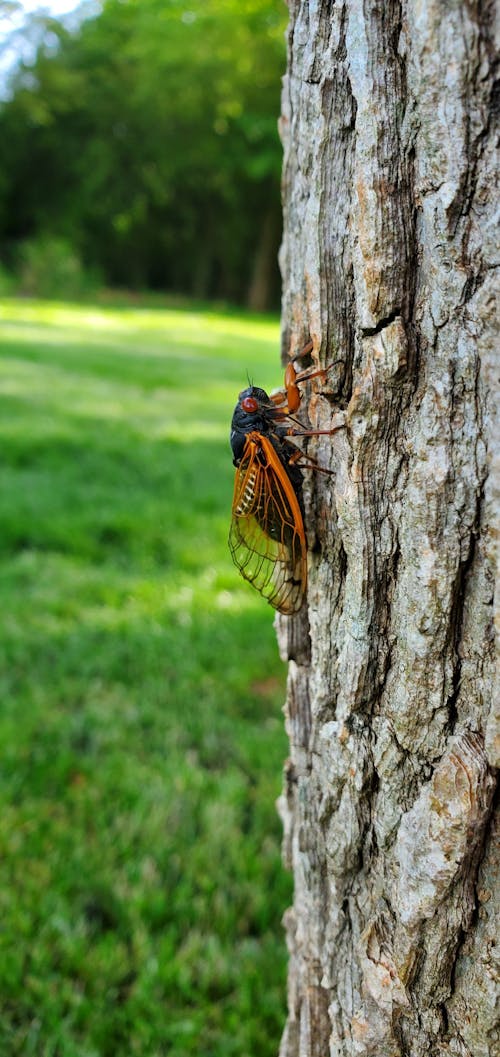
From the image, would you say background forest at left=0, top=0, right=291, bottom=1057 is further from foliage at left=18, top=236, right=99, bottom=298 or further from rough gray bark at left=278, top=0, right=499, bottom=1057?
foliage at left=18, top=236, right=99, bottom=298

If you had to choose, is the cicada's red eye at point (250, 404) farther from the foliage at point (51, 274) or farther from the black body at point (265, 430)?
the foliage at point (51, 274)

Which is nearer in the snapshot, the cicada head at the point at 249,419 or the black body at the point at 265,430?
the black body at the point at 265,430

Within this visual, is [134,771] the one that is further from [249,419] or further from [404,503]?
[404,503]

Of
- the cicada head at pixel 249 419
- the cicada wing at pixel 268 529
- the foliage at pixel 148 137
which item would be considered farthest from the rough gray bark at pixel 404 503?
the foliage at pixel 148 137

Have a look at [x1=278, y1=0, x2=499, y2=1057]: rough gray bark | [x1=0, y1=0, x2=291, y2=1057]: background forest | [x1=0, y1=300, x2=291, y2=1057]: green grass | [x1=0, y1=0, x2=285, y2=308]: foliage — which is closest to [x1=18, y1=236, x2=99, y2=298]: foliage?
[x1=0, y1=0, x2=285, y2=308]: foliage

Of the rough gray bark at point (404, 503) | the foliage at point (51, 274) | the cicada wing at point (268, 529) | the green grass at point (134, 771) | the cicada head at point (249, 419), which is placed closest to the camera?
the rough gray bark at point (404, 503)
